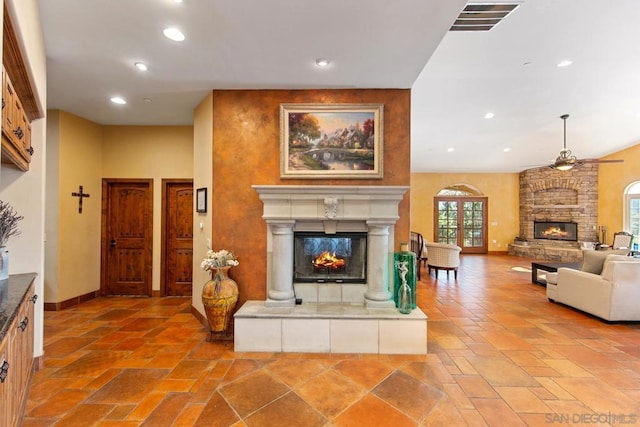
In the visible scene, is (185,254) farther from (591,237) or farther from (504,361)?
(591,237)

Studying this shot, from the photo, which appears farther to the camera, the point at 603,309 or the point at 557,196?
the point at 557,196

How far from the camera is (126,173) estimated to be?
4602 millimetres

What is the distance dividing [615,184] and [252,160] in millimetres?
10415

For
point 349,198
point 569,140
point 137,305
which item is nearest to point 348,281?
point 349,198

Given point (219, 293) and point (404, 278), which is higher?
point (404, 278)

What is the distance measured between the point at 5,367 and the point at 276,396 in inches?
62.3

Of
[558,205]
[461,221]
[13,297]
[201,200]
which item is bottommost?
[13,297]

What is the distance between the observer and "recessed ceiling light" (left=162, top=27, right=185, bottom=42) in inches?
88.9

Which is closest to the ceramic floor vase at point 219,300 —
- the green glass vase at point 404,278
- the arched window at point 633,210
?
the green glass vase at point 404,278

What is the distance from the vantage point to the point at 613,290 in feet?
11.5

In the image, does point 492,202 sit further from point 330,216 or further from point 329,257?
point 330,216

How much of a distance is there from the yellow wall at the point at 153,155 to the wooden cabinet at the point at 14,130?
2164 mm

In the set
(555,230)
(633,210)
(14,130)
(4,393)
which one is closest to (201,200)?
(14,130)

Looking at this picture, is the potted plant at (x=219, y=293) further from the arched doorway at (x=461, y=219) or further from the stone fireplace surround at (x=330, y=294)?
the arched doorway at (x=461, y=219)
